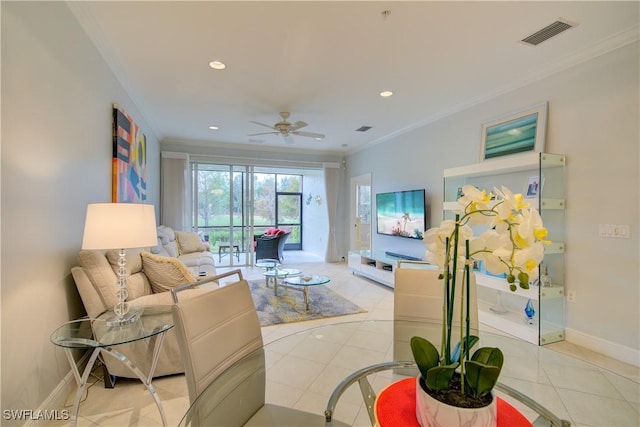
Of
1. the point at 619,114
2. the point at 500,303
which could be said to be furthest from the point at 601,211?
the point at 500,303

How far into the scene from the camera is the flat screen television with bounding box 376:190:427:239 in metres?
4.68

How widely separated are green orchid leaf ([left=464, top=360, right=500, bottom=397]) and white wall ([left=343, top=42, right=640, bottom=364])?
2739 mm

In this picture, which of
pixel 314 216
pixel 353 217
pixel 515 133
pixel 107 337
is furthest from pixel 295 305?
pixel 314 216

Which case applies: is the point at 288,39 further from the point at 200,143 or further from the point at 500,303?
the point at 200,143

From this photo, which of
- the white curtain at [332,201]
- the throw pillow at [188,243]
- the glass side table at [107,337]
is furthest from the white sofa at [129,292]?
the white curtain at [332,201]

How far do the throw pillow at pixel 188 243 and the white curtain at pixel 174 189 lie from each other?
21.6 inches

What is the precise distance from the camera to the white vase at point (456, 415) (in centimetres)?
71

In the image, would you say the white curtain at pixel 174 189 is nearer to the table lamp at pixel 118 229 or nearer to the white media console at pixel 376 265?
the white media console at pixel 376 265

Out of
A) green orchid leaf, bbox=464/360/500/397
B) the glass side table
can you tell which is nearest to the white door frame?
the glass side table

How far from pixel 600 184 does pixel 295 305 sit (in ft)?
11.0

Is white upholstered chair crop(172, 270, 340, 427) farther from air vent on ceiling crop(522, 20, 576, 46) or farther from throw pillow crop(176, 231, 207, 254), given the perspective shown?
throw pillow crop(176, 231, 207, 254)

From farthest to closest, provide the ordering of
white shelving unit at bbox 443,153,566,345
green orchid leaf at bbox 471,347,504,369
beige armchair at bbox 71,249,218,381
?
white shelving unit at bbox 443,153,566,345, beige armchair at bbox 71,249,218,381, green orchid leaf at bbox 471,347,504,369

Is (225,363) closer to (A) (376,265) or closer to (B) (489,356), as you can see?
(B) (489,356)

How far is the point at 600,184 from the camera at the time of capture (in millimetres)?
2666
